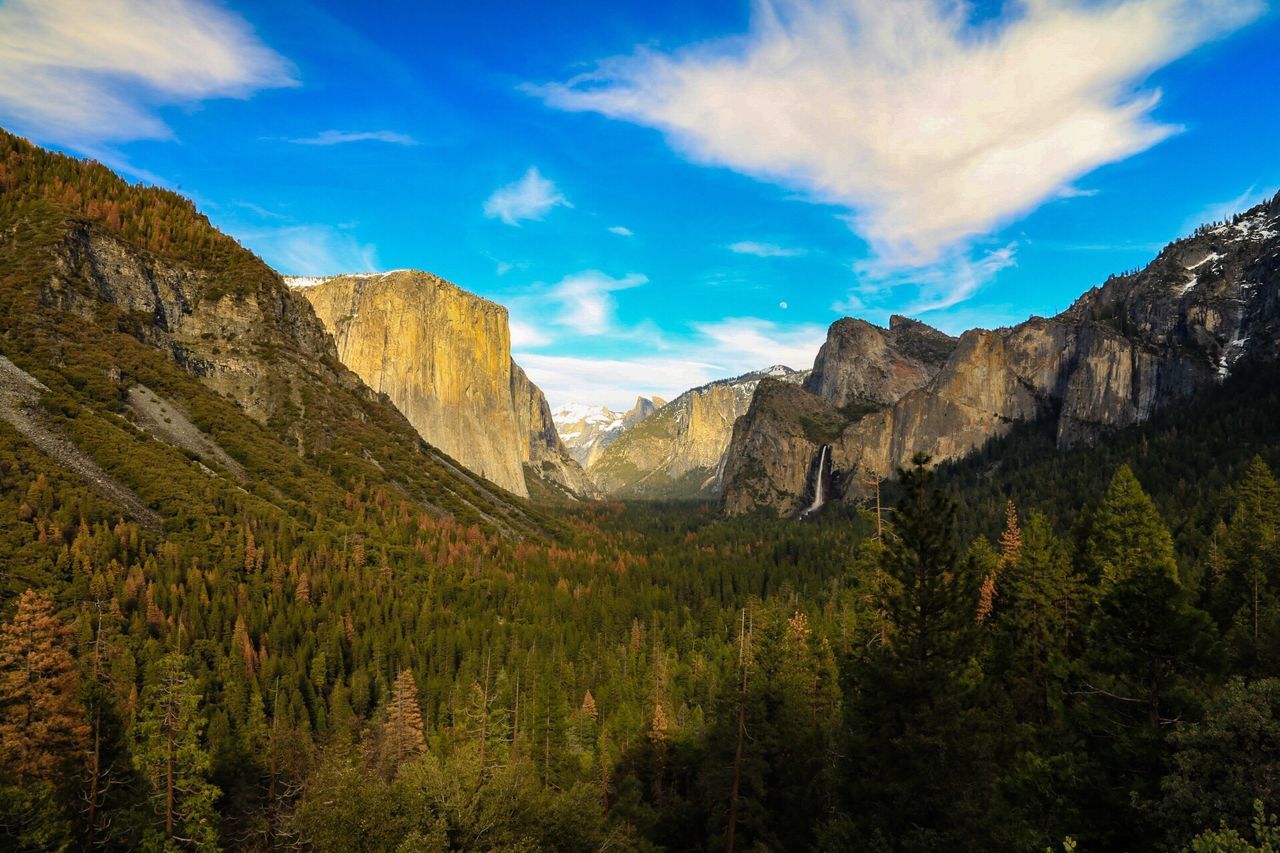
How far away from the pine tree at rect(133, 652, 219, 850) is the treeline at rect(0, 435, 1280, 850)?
4.3 inches

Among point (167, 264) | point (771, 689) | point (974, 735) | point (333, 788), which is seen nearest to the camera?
point (974, 735)

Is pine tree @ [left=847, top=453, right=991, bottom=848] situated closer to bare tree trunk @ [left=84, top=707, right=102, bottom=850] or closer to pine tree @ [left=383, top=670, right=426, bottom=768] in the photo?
bare tree trunk @ [left=84, top=707, right=102, bottom=850]

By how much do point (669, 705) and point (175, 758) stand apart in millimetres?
42136

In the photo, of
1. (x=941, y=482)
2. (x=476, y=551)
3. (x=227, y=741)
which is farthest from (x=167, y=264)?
(x=941, y=482)

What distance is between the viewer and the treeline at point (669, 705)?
16812 mm

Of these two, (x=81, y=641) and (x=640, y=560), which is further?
(x=640, y=560)

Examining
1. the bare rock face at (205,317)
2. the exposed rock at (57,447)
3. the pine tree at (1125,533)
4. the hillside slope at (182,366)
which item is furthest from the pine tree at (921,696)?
the bare rock face at (205,317)

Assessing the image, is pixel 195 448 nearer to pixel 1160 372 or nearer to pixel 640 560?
pixel 640 560

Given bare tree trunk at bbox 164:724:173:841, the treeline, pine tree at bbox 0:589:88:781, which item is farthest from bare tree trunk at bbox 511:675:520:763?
pine tree at bbox 0:589:88:781

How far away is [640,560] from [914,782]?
106826 millimetres

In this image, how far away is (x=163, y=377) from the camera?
99375 mm

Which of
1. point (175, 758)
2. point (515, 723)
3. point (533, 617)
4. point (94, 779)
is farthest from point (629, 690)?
point (94, 779)

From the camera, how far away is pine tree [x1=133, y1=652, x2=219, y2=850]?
79.5 ft

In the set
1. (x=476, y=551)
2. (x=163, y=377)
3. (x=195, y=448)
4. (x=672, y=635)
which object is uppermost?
(x=163, y=377)
